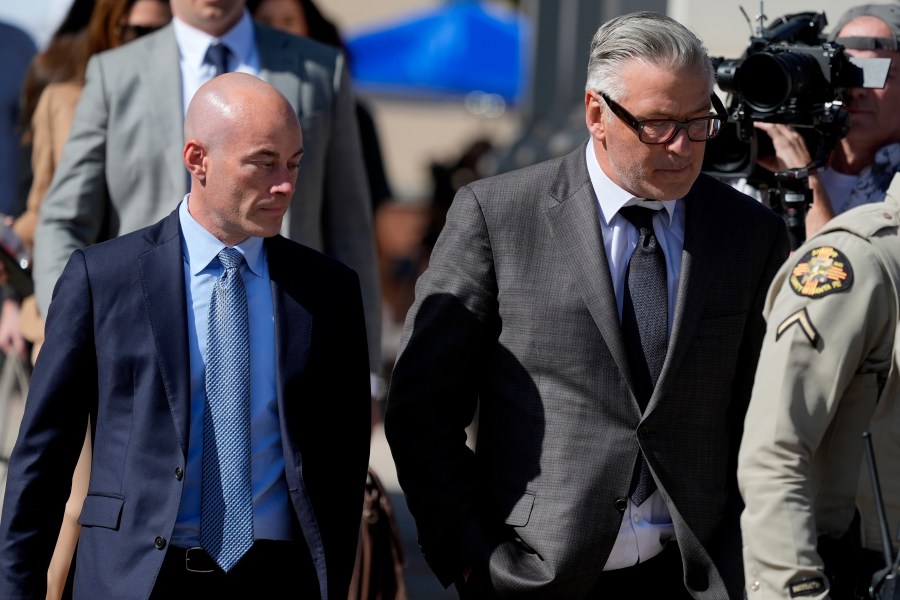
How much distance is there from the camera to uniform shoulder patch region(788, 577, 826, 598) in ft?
9.39

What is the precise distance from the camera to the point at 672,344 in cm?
337

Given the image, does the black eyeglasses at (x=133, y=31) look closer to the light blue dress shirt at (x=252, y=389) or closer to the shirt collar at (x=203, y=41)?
the shirt collar at (x=203, y=41)

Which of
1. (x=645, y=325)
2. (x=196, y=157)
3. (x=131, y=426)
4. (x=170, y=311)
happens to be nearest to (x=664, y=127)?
(x=645, y=325)

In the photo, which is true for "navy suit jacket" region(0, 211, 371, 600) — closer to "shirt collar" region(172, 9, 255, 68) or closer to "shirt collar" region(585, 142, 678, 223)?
"shirt collar" region(585, 142, 678, 223)

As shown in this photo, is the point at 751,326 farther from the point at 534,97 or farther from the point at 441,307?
the point at 534,97

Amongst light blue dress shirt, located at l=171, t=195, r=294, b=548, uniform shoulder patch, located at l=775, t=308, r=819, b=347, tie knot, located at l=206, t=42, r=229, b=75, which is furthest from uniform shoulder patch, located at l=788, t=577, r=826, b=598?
tie knot, located at l=206, t=42, r=229, b=75

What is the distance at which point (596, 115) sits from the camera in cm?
343

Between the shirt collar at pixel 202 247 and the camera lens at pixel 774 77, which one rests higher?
the camera lens at pixel 774 77

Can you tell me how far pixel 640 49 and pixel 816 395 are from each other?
83cm

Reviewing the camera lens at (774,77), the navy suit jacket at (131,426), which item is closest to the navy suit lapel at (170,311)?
the navy suit jacket at (131,426)

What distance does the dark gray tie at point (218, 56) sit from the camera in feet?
15.4

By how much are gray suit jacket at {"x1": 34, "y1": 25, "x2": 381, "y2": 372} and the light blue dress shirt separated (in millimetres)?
1158

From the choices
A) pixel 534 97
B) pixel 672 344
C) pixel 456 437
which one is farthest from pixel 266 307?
pixel 534 97

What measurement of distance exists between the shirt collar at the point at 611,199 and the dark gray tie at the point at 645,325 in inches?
3.3
